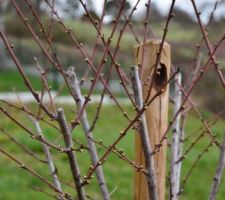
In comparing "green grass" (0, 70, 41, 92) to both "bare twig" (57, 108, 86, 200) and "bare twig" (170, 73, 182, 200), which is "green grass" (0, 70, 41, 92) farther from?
"bare twig" (57, 108, 86, 200)

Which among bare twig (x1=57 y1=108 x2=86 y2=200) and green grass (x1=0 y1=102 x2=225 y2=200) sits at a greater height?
green grass (x1=0 y1=102 x2=225 y2=200)

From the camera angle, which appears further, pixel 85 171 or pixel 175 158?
pixel 85 171

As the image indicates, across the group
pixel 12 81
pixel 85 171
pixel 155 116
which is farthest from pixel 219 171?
pixel 12 81

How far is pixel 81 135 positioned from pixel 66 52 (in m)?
13.2

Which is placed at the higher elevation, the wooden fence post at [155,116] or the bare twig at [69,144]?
the wooden fence post at [155,116]

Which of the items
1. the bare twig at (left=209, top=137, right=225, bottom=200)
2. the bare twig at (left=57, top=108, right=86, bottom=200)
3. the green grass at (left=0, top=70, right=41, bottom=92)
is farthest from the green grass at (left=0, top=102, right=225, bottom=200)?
the green grass at (left=0, top=70, right=41, bottom=92)

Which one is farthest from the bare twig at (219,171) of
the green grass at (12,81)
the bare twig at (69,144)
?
the green grass at (12,81)

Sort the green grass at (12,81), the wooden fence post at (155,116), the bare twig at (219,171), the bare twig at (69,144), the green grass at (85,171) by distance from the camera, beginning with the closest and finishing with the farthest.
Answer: the bare twig at (69,144) < the bare twig at (219,171) < the wooden fence post at (155,116) < the green grass at (85,171) < the green grass at (12,81)

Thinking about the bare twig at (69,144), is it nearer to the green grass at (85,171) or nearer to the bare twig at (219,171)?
the bare twig at (219,171)

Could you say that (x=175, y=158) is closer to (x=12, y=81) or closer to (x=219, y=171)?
(x=219, y=171)

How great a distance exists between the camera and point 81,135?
29.7 feet

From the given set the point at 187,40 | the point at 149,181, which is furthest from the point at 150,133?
the point at 187,40

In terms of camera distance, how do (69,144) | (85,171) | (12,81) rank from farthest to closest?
(12,81) < (85,171) < (69,144)

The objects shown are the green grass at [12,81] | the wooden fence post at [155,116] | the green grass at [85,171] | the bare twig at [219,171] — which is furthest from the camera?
the green grass at [12,81]
